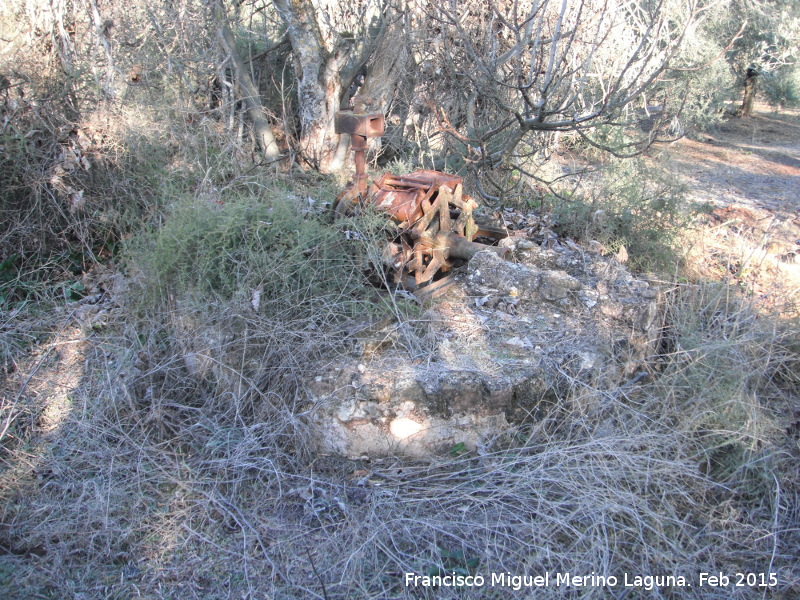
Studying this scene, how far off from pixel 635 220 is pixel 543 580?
3602 mm

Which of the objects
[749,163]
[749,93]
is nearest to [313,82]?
[749,163]

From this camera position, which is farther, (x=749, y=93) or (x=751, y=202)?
(x=749, y=93)

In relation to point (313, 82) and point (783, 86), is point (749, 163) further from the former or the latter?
point (313, 82)

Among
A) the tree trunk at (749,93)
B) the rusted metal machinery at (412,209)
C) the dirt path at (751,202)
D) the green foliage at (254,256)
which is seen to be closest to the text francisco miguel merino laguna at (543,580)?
the green foliage at (254,256)

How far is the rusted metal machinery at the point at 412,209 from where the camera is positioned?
3852mm

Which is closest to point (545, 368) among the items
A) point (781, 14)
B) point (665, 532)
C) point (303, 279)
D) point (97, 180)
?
point (665, 532)

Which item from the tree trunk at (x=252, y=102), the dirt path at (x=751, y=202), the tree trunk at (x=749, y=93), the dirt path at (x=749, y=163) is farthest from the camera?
the tree trunk at (x=749, y=93)

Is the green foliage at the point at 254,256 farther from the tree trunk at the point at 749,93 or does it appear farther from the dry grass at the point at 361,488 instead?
the tree trunk at the point at 749,93

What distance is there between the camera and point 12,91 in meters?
4.70

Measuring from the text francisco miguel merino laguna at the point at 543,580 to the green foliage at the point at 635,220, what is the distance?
9.89 ft

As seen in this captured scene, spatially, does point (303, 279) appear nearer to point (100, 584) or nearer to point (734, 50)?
point (100, 584)

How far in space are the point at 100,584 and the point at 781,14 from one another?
533 inches

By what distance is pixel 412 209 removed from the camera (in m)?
3.83

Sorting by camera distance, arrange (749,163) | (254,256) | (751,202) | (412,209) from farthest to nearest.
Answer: (749,163)
(751,202)
(412,209)
(254,256)
